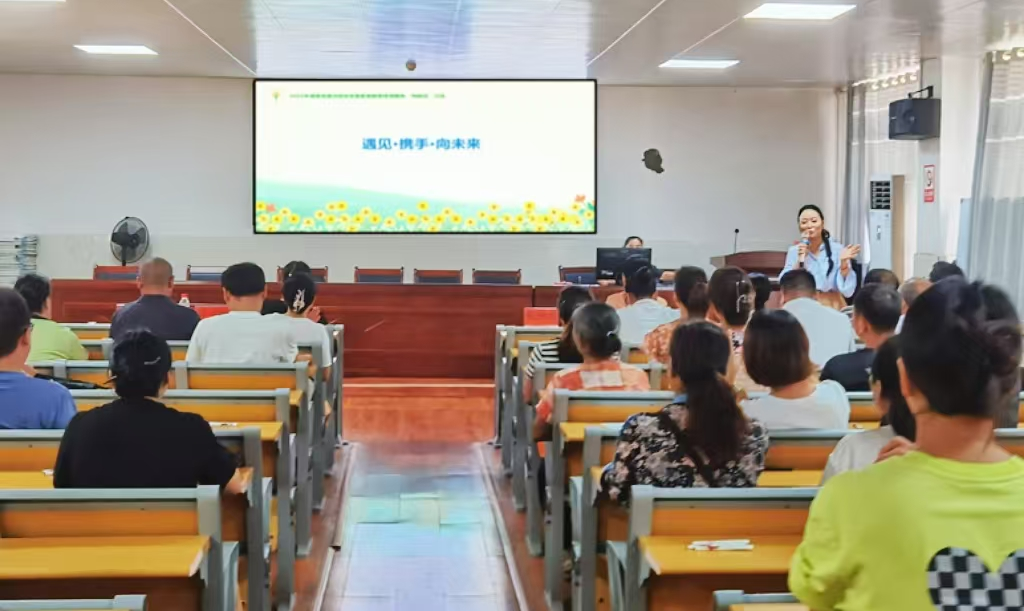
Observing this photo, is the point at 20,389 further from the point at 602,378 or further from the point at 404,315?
the point at 404,315

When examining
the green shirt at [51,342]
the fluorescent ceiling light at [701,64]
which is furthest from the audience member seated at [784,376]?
the fluorescent ceiling light at [701,64]

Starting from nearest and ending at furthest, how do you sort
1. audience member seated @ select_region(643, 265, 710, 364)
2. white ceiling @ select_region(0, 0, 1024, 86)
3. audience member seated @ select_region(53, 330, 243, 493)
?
audience member seated @ select_region(53, 330, 243, 493)
audience member seated @ select_region(643, 265, 710, 364)
white ceiling @ select_region(0, 0, 1024, 86)

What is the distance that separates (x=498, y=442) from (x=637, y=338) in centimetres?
125

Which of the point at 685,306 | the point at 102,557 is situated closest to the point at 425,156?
the point at 685,306

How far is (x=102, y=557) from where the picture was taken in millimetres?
2412

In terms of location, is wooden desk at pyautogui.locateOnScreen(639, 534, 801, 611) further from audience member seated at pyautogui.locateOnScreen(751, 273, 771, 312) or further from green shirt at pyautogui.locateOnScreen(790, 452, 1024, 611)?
audience member seated at pyautogui.locateOnScreen(751, 273, 771, 312)

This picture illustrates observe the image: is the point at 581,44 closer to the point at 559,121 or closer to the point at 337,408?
the point at 559,121

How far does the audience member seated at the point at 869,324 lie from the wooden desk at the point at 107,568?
8.26 feet

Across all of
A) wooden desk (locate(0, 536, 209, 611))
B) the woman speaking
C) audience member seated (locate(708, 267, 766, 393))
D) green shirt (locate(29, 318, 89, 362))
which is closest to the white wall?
the woman speaking

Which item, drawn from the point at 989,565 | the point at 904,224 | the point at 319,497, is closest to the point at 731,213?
the point at 904,224

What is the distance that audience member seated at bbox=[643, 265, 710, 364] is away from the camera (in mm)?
5141

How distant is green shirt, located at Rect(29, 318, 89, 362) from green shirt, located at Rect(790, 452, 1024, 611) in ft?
14.4

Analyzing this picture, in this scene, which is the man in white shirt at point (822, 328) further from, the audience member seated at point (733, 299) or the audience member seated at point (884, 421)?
the audience member seated at point (884, 421)

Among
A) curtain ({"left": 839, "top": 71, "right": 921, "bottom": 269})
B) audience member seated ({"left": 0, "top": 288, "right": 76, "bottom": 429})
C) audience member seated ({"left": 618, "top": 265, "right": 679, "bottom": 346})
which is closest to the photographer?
audience member seated ({"left": 0, "top": 288, "right": 76, "bottom": 429})
